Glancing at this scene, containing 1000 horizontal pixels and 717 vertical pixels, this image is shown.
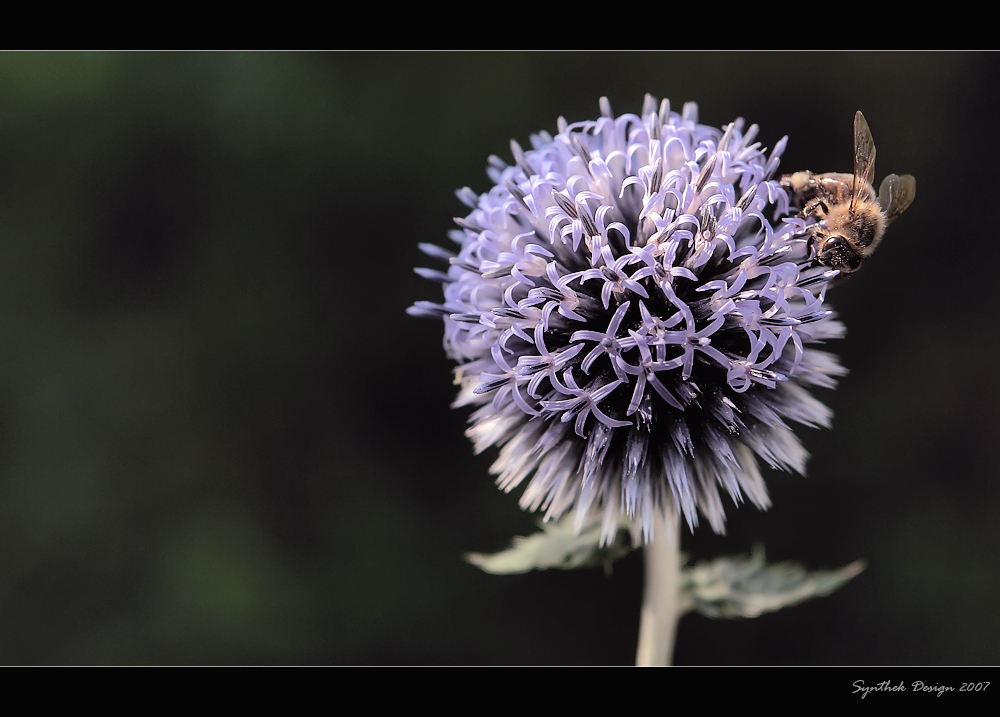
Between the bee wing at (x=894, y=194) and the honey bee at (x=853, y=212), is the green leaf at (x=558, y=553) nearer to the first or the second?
the honey bee at (x=853, y=212)

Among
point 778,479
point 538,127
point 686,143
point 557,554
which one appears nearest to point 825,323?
point 686,143

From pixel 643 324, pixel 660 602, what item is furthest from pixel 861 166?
pixel 660 602

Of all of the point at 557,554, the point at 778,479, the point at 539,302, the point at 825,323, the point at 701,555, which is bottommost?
the point at 701,555

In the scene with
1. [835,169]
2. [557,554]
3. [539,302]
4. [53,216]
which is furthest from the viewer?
[53,216]

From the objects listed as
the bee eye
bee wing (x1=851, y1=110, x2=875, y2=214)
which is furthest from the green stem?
bee wing (x1=851, y1=110, x2=875, y2=214)

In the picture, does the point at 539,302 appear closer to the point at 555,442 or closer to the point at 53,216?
the point at 555,442

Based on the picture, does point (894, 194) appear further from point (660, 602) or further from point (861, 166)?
point (660, 602)
